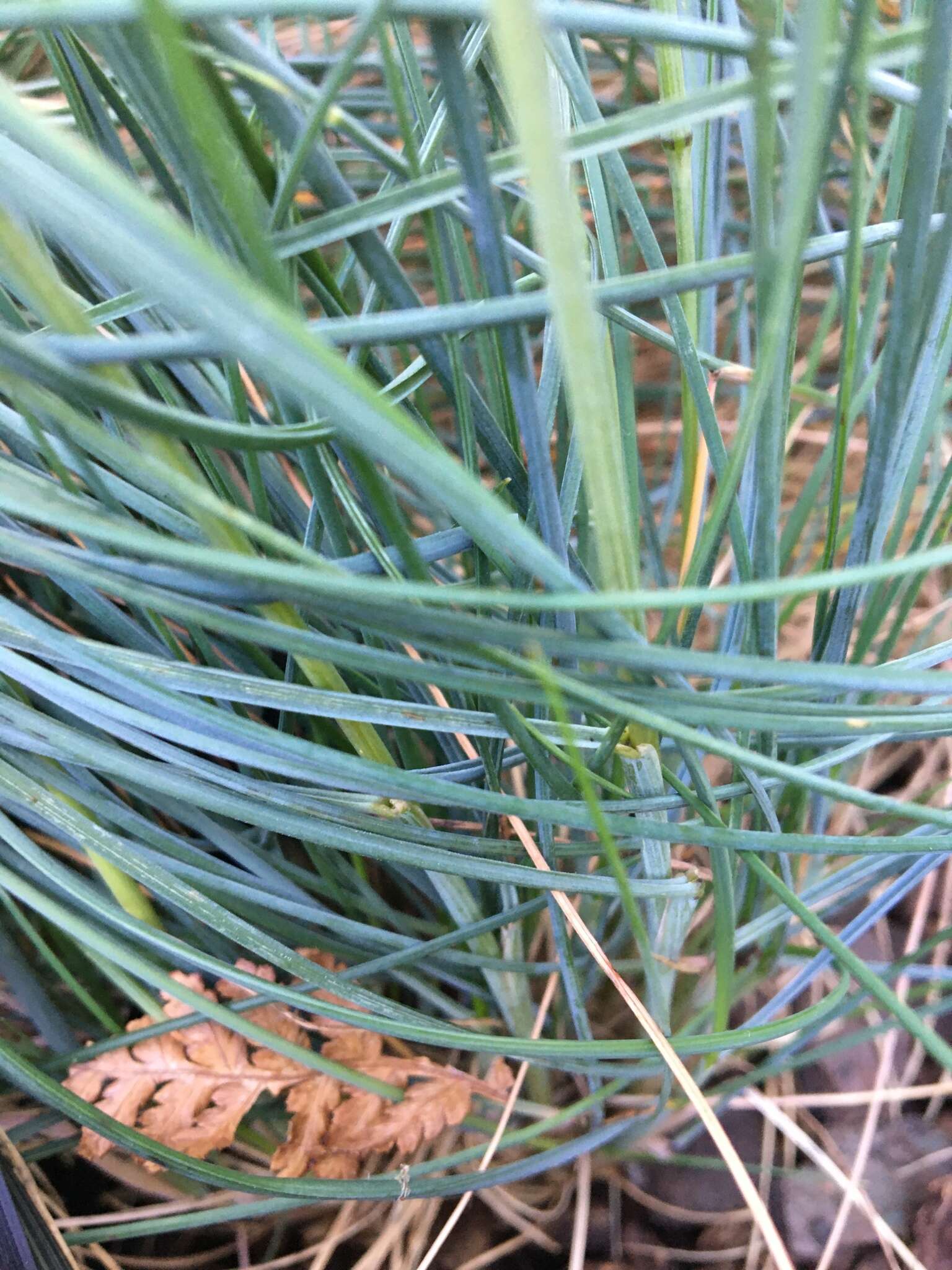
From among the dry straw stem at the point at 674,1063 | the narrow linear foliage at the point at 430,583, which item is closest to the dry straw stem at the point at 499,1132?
the narrow linear foliage at the point at 430,583

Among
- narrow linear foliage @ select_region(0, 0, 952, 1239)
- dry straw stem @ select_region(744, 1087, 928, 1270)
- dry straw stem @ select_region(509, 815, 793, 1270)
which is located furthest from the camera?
dry straw stem @ select_region(744, 1087, 928, 1270)

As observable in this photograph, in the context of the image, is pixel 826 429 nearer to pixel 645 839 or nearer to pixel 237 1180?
pixel 645 839

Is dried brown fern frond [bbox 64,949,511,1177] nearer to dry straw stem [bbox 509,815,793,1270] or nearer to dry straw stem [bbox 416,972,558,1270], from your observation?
dry straw stem [bbox 416,972,558,1270]

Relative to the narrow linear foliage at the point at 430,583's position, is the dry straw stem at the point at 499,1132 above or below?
below

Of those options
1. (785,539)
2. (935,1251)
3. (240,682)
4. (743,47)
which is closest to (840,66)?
(743,47)

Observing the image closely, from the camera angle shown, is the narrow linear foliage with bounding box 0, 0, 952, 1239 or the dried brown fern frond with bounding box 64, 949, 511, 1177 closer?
the narrow linear foliage with bounding box 0, 0, 952, 1239

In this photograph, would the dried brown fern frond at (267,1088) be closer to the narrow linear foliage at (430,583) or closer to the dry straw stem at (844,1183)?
the narrow linear foliage at (430,583)

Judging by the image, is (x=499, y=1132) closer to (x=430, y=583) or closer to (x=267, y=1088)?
(x=267, y=1088)

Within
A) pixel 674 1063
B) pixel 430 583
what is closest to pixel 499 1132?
pixel 674 1063

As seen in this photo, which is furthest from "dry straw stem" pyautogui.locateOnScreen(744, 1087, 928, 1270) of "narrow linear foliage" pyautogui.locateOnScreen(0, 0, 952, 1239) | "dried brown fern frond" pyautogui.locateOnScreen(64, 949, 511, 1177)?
"dried brown fern frond" pyautogui.locateOnScreen(64, 949, 511, 1177)
